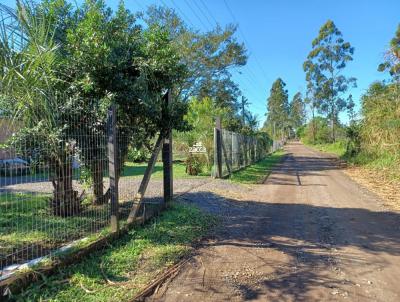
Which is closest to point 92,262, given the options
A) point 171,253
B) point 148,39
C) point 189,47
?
point 171,253

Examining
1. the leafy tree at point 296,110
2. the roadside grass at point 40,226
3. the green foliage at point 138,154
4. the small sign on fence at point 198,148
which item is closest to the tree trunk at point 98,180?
the roadside grass at point 40,226

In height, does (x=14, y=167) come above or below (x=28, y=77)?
below

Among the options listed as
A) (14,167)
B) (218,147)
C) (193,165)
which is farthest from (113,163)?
(193,165)

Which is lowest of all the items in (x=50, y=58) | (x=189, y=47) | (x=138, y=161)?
(x=138, y=161)

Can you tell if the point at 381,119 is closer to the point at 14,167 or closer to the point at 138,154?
the point at 138,154

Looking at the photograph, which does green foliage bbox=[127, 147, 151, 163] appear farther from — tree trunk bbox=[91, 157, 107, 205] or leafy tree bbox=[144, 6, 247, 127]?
leafy tree bbox=[144, 6, 247, 127]

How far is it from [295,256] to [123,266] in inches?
98.3

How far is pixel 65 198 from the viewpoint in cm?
655

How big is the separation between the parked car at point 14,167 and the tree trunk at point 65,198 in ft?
4.17

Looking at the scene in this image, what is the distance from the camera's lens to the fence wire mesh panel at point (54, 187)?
462 centimetres

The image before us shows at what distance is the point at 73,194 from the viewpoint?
662 cm

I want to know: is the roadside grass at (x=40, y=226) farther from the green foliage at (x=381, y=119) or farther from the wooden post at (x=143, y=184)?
the green foliage at (x=381, y=119)

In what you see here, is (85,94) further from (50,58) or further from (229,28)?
(229,28)

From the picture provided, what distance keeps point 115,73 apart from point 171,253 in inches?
124
